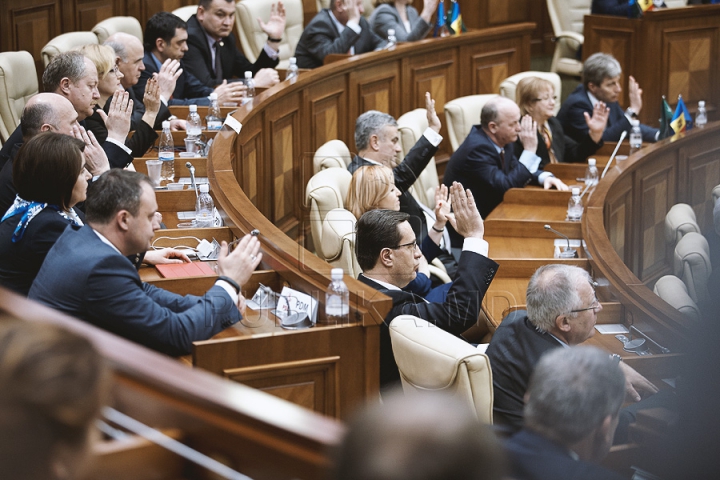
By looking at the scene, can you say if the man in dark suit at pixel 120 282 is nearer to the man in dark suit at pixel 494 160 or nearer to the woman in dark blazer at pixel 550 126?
the man in dark suit at pixel 494 160

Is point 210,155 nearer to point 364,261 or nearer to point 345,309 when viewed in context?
point 364,261

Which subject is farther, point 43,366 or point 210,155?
point 210,155

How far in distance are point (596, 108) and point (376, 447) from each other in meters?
4.80

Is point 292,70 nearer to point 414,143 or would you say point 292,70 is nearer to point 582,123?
point 414,143

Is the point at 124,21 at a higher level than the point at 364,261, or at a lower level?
higher

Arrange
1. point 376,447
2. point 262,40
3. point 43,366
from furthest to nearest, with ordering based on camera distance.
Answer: point 262,40
point 43,366
point 376,447

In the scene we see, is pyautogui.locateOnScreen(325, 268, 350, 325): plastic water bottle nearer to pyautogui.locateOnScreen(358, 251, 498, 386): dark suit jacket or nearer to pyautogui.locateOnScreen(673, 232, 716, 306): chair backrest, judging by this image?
pyautogui.locateOnScreen(358, 251, 498, 386): dark suit jacket

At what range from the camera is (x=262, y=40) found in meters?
6.13

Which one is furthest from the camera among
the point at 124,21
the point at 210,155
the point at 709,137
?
the point at 709,137

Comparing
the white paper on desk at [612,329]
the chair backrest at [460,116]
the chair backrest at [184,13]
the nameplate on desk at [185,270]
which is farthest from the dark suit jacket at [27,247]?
the chair backrest at [460,116]

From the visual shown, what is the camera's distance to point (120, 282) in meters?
2.11

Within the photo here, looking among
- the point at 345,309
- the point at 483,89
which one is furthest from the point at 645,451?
the point at 483,89

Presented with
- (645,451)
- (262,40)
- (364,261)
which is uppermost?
(262,40)

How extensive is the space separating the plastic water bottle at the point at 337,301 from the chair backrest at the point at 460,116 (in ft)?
11.1
